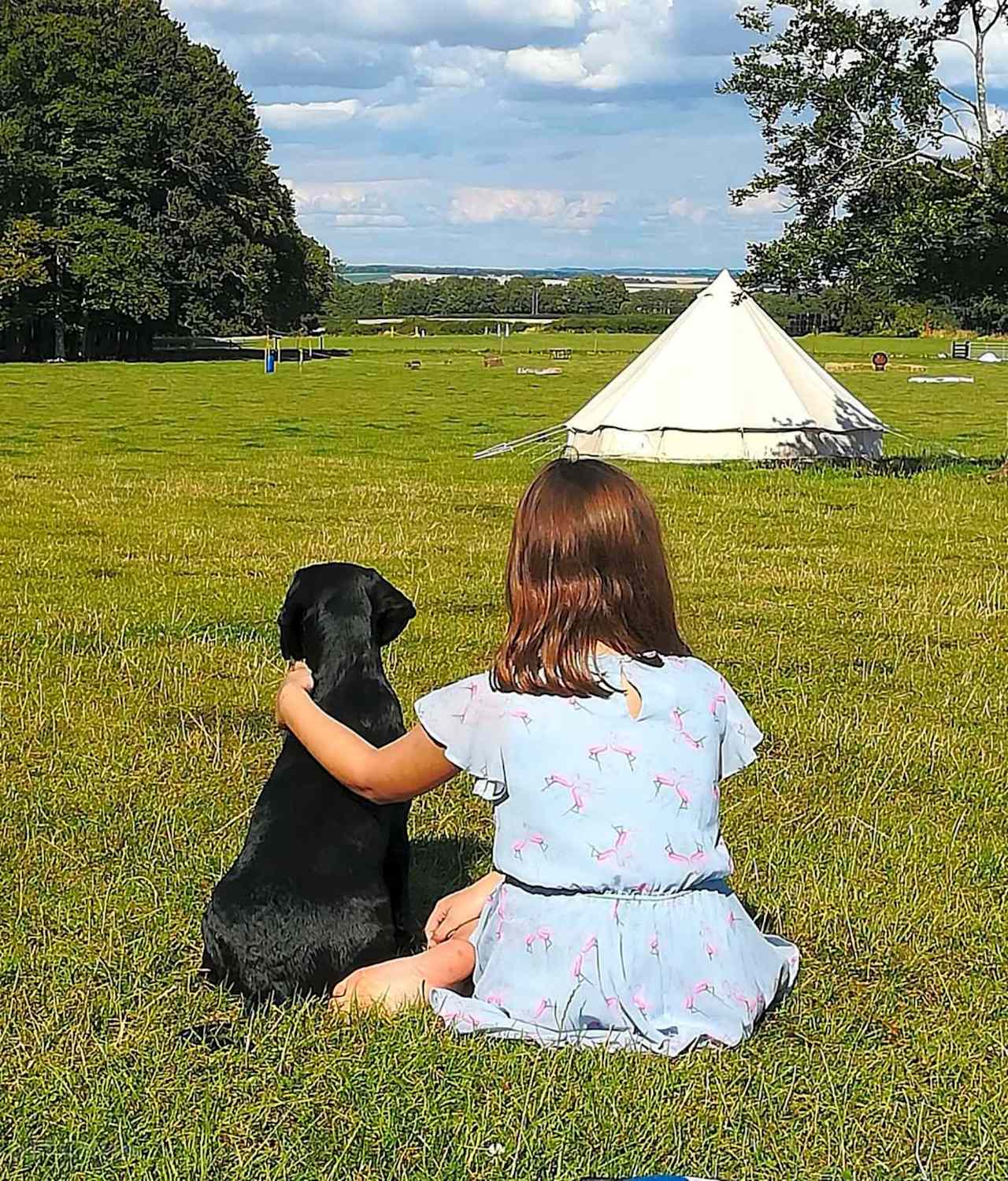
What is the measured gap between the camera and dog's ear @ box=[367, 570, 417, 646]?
432 centimetres

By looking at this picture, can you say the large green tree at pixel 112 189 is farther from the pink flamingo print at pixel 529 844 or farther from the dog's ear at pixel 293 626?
the pink flamingo print at pixel 529 844

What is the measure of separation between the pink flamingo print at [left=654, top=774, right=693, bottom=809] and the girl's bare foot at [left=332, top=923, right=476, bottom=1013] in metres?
0.80

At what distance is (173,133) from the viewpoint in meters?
60.3

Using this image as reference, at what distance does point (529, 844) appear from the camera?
149 inches

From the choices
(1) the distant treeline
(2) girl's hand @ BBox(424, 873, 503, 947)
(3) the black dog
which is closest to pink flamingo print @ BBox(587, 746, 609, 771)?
(2) girl's hand @ BBox(424, 873, 503, 947)

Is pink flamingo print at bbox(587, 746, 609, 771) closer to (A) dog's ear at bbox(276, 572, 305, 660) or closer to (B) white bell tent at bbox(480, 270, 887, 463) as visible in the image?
(A) dog's ear at bbox(276, 572, 305, 660)

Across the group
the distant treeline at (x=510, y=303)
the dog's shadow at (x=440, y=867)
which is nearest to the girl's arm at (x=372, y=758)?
the dog's shadow at (x=440, y=867)

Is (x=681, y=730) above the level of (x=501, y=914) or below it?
above

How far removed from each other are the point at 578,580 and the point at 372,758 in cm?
74

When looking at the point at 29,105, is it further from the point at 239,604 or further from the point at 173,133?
the point at 239,604

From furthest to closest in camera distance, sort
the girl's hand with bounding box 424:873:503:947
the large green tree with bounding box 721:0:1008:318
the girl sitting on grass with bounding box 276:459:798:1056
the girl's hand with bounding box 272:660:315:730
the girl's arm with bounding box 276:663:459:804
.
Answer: the large green tree with bounding box 721:0:1008:318
the girl's hand with bounding box 424:873:503:947
the girl's hand with bounding box 272:660:315:730
the girl's arm with bounding box 276:663:459:804
the girl sitting on grass with bounding box 276:459:798:1056

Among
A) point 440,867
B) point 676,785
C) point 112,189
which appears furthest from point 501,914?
point 112,189

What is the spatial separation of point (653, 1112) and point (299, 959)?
104cm

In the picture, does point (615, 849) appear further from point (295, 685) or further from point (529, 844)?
point (295, 685)
